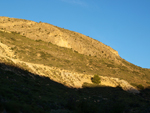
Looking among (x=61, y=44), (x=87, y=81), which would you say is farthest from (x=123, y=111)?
(x=61, y=44)

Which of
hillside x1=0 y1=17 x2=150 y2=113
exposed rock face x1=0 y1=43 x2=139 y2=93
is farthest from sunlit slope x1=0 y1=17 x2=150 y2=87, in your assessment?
exposed rock face x1=0 y1=43 x2=139 y2=93

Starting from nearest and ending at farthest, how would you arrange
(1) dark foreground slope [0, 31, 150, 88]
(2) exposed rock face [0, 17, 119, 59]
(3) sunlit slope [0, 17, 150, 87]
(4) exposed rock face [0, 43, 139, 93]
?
1. (4) exposed rock face [0, 43, 139, 93]
2. (1) dark foreground slope [0, 31, 150, 88]
3. (3) sunlit slope [0, 17, 150, 87]
4. (2) exposed rock face [0, 17, 119, 59]

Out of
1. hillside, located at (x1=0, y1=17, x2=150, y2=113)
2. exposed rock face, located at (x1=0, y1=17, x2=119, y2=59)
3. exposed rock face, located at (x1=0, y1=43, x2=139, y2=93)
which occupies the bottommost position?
exposed rock face, located at (x1=0, y1=43, x2=139, y2=93)

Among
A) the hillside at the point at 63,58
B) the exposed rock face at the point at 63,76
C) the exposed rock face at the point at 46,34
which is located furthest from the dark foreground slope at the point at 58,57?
the exposed rock face at the point at 63,76

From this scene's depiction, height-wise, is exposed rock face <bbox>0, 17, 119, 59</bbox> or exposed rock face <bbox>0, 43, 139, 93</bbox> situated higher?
exposed rock face <bbox>0, 17, 119, 59</bbox>

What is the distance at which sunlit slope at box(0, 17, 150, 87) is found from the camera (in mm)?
61188

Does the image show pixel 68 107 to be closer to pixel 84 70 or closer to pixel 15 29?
pixel 84 70

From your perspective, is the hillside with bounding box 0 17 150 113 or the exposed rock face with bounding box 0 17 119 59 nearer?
the hillside with bounding box 0 17 150 113

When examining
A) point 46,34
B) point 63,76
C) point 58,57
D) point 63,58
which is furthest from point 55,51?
point 63,76

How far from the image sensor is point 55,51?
7112 cm

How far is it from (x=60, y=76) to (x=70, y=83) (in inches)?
133

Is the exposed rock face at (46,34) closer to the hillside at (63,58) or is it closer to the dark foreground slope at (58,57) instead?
the hillside at (63,58)

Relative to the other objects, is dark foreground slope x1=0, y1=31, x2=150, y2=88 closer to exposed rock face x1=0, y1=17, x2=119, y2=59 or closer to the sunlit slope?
the sunlit slope

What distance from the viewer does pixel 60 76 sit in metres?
46.4
